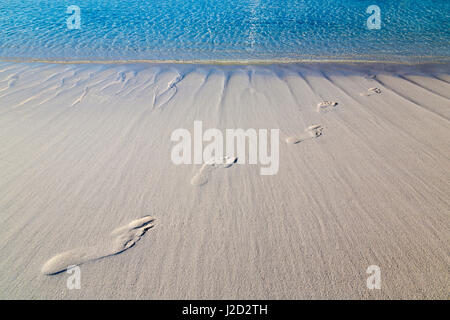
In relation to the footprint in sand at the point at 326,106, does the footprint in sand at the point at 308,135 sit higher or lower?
lower

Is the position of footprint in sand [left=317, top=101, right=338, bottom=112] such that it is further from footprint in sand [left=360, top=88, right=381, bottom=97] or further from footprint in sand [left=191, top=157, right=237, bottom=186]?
footprint in sand [left=191, top=157, right=237, bottom=186]

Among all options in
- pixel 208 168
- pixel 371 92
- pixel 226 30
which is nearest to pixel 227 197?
pixel 208 168

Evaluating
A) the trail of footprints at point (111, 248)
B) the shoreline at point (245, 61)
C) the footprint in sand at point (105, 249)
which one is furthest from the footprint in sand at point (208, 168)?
the shoreline at point (245, 61)

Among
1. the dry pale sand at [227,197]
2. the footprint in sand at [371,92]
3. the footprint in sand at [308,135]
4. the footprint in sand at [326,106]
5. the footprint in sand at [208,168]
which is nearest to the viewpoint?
the dry pale sand at [227,197]

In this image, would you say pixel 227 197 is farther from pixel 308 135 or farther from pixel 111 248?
pixel 308 135

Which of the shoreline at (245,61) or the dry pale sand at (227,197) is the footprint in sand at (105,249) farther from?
the shoreline at (245,61)

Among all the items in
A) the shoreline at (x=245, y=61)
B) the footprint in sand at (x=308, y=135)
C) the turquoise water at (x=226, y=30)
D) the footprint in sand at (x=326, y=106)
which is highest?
the turquoise water at (x=226, y=30)
